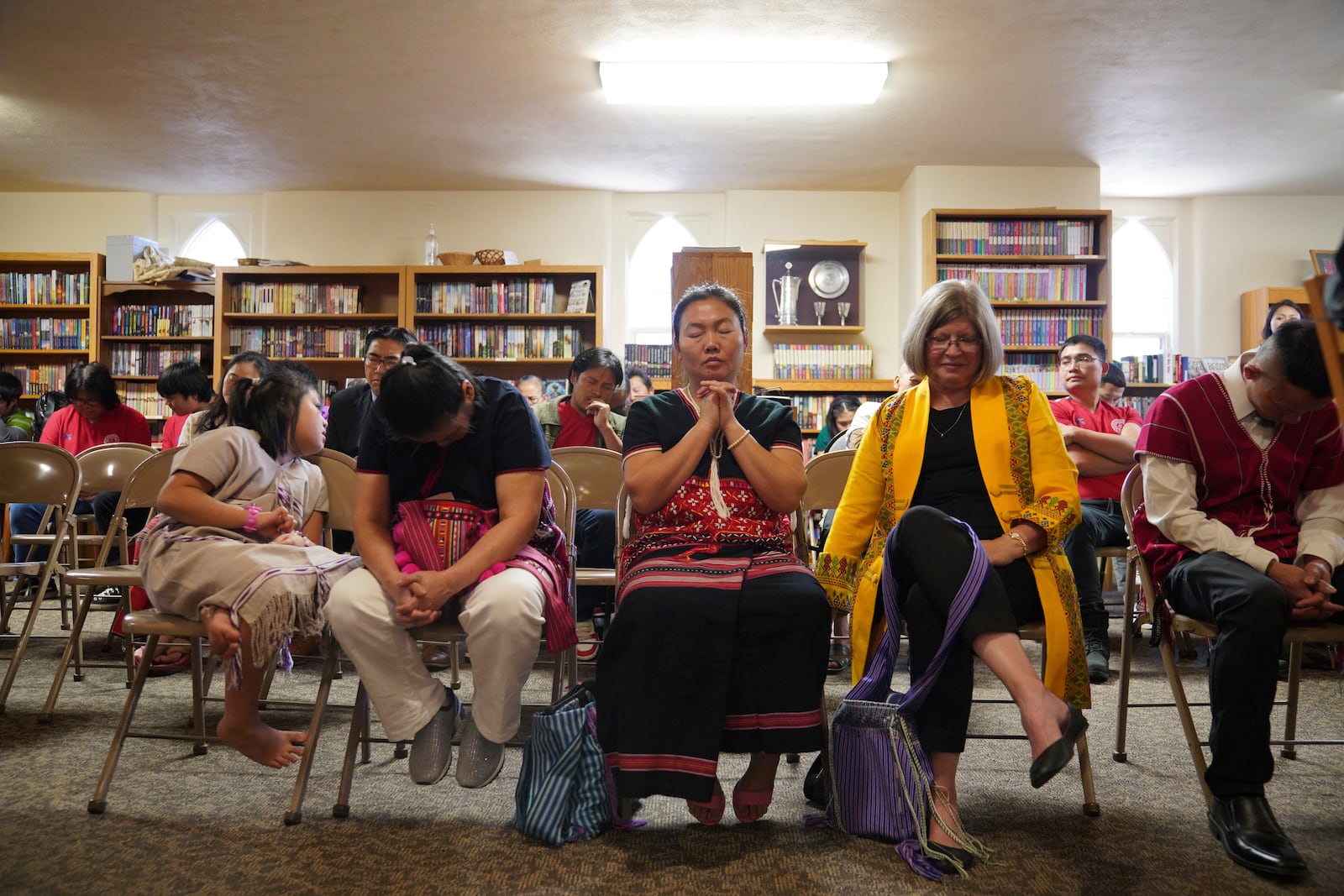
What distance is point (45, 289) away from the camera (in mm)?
7520

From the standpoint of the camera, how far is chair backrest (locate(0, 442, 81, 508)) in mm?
3055

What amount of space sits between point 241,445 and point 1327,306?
2262 millimetres

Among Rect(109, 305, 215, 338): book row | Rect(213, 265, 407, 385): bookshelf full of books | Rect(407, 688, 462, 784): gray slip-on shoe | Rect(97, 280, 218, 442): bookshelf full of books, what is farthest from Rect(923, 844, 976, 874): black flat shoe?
Rect(109, 305, 215, 338): book row

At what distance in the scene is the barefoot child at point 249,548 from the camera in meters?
2.03

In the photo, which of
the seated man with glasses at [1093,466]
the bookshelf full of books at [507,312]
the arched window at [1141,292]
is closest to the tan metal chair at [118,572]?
the seated man with glasses at [1093,466]

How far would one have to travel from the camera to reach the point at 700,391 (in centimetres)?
215

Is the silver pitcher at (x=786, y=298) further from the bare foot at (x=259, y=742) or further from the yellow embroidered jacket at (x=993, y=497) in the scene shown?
the bare foot at (x=259, y=742)

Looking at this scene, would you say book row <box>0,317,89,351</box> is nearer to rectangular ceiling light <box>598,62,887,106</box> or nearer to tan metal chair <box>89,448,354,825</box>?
rectangular ceiling light <box>598,62,887,106</box>

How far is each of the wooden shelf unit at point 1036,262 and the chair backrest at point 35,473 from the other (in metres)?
5.55

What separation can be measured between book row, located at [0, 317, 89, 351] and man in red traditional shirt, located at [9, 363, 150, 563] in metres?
2.73

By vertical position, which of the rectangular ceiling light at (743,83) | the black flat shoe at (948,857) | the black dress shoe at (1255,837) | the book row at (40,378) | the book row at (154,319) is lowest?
the black flat shoe at (948,857)

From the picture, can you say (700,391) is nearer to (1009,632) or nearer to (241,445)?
(1009,632)

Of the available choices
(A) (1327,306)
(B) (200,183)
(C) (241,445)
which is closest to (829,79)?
(C) (241,445)

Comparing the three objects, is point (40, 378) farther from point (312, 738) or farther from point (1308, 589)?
point (1308, 589)
